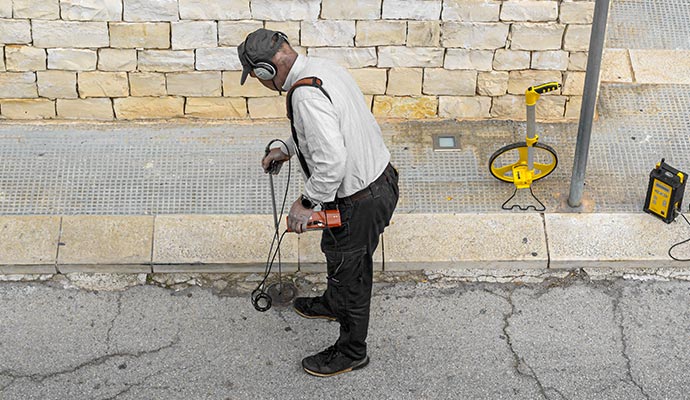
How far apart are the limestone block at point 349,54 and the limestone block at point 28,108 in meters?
2.18

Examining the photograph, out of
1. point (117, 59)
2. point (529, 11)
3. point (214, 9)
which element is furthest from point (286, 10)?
point (529, 11)

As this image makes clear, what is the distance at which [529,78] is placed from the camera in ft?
23.6

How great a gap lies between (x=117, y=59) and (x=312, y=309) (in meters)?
2.62

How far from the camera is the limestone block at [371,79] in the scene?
711 cm

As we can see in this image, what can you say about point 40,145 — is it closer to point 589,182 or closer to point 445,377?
point 445,377

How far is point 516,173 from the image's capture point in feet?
22.0

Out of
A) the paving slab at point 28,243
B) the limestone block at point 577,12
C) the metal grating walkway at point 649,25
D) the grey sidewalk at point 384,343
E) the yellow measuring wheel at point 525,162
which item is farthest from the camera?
the metal grating walkway at point 649,25

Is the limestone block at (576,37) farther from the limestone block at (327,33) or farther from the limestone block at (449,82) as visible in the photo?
the limestone block at (327,33)

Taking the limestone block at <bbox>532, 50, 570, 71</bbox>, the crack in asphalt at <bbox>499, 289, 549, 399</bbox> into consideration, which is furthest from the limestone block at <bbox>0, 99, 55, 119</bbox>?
the crack in asphalt at <bbox>499, 289, 549, 399</bbox>

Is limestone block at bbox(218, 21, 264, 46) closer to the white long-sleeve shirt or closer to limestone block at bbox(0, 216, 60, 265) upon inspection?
limestone block at bbox(0, 216, 60, 265)

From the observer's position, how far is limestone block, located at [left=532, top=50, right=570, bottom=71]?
23.1ft

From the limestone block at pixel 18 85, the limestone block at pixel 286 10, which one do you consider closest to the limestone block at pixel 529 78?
the limestone block at pixel 286 10

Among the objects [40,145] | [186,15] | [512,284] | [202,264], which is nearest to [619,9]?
[512,284]

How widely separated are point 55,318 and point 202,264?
103cm
